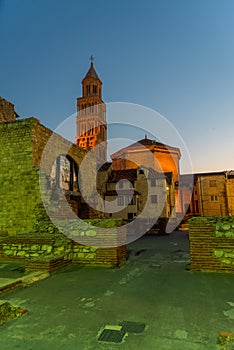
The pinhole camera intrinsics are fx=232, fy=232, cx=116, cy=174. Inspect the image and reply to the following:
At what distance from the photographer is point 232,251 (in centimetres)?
619

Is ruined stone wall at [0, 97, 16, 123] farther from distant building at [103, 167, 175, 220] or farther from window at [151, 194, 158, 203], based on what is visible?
window at [151, 194, 158, 203]

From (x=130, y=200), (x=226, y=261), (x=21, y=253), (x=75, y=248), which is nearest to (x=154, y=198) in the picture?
(x=130, y=200)

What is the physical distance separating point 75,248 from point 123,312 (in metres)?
4.34

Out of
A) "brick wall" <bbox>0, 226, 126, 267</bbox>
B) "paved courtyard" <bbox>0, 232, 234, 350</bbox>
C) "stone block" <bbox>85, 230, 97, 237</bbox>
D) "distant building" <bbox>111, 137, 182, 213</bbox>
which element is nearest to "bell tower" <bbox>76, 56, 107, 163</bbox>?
"distant building" <bbox>111, 137, 182, 213</bbox>

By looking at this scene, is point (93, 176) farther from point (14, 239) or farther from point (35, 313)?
point (35, 313)

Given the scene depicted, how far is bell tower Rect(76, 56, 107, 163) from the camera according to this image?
61.1 meters

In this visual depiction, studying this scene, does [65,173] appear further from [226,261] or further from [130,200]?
[226,261]

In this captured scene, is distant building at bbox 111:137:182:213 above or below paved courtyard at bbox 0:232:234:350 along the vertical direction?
above

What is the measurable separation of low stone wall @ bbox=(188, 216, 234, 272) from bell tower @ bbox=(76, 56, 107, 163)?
54.7m

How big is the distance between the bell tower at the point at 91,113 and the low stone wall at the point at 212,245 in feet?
180

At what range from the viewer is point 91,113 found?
62.8m

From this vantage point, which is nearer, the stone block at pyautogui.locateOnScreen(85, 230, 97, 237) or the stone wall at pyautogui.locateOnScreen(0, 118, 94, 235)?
the stone block at pyautogui.locateOnScreen(85, 230, 97, 237)

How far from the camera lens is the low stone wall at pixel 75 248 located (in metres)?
7.33

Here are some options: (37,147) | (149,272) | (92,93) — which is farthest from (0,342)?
(92,93)
